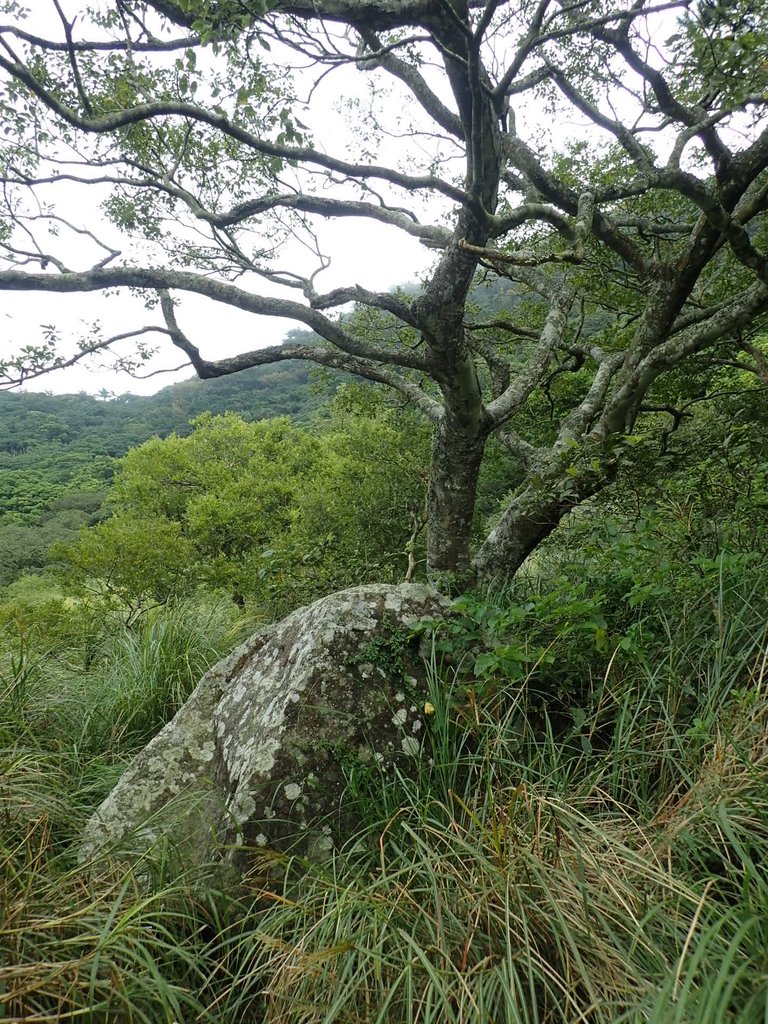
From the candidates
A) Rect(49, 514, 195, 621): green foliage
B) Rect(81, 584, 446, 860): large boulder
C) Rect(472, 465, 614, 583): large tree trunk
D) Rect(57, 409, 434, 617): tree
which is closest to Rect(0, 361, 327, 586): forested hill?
Rect(57, 409, 434, 617): tree

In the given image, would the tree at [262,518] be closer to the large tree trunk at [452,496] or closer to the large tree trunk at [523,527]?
the large tree trunk at [452,496]

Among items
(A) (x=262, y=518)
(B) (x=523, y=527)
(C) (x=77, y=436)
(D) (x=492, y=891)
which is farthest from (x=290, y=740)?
(C) (x=77, y=436)

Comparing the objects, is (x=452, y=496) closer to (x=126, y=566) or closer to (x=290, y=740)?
(x=290, y=740)

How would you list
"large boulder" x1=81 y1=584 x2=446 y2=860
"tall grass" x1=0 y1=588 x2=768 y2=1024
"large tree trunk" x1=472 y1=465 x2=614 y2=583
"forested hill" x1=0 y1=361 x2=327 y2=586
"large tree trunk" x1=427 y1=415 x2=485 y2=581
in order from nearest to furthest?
"tall grass" x1=0 y1=588 x2=768 y2=1024, "large boulder" x1=81 y1=584 x2=446 y2=860, "large tree trunk" x1=472 y1=465 x2=614 y2=583, "large tree trunk" x1=427 y1=415 x2=485 y2=581, "forested hill" x1=0 y1=361 x2=327 y2=586

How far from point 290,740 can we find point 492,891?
116 centimetres

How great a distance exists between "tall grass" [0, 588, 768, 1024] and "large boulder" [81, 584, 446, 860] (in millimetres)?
124

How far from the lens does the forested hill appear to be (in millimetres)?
33469

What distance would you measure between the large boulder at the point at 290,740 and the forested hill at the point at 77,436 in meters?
28.2

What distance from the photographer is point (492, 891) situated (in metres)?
1.55

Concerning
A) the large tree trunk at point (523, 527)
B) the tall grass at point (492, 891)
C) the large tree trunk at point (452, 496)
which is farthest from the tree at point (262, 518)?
the tall grass at point (492, 891)

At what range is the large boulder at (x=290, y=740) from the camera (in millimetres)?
2299

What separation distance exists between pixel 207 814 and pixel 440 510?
3061 millimetres

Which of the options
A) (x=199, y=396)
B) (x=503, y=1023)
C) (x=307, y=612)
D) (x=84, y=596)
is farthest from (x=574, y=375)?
(x=199, y=396)

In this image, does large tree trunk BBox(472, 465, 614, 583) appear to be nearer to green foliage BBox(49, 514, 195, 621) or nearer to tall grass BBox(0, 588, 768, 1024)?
tall grass BBox(0, 588, 768, 1024)
